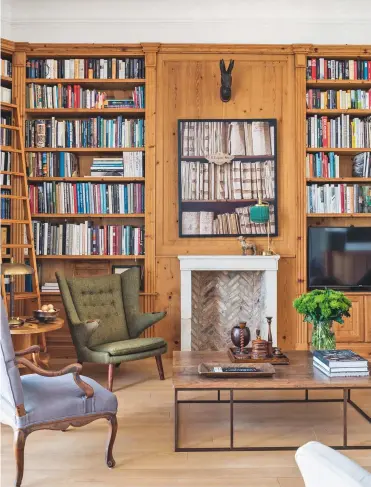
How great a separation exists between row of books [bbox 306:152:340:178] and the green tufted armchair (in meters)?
2.05

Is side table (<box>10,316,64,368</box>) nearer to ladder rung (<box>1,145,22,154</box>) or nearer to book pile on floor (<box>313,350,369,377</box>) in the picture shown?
ladder rung (<box>1,145,22,154</box>)

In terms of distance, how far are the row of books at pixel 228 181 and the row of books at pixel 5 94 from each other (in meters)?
1.86

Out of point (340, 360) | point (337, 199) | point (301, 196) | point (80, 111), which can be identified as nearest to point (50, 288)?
point (80, 111)

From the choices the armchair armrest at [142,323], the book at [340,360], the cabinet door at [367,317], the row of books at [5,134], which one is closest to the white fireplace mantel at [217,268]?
the armchair armrest at [142,323]

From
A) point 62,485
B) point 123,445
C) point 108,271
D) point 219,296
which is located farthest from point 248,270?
point 62,485

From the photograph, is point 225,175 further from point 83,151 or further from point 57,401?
point 57,401

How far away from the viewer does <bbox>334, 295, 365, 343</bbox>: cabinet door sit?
5355 mm

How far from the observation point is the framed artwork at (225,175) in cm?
538

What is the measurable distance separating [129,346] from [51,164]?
7.12 feet

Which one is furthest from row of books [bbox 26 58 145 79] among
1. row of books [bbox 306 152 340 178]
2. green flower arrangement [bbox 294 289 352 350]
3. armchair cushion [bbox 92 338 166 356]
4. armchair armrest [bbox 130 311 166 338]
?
green flower arrangement [bbox 294 289 352 350]

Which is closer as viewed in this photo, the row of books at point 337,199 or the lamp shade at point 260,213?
the lamp shade at point 260,213

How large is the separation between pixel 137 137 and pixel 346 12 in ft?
8.04

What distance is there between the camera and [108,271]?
555 cm

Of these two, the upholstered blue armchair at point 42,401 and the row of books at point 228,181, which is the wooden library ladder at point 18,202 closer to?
the row of books at point 228,181
